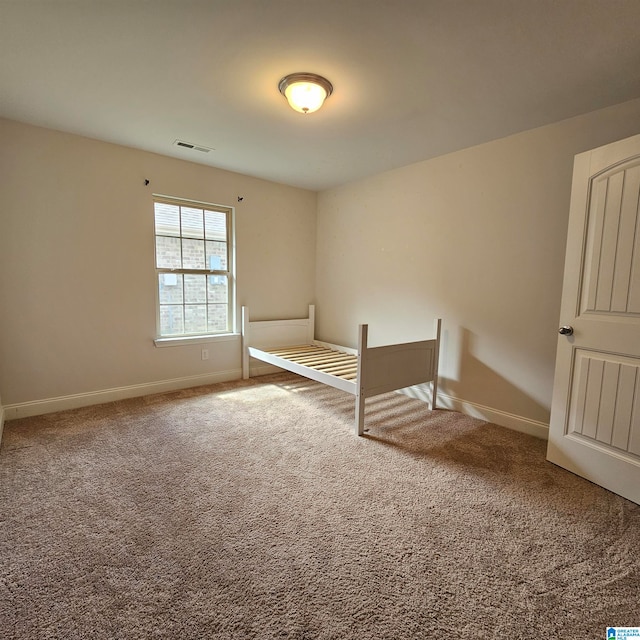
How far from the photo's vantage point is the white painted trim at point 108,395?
2893 millimetres

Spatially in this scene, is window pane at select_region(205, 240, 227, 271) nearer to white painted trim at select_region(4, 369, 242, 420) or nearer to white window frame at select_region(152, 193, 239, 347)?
white window frame at select_region(152, 193, 239, 347)

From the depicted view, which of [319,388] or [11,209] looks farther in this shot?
[319,388]

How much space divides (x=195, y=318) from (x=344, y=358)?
1743 millimetres

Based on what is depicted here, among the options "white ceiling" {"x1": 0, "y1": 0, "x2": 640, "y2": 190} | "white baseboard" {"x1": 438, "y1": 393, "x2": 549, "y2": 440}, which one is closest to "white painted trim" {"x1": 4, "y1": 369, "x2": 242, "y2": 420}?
"white ceiling" {"x1": 0, "y1": 0, "x2": 640, "y2": 190}

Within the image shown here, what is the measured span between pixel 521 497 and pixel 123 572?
6.63 feet

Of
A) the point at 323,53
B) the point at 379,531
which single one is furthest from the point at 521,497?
the point at 323,53

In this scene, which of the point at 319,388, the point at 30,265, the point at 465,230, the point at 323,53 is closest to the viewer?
the point at 323,53

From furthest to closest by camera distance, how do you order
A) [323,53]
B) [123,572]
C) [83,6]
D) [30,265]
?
[30,265]
[323,53]
[83,6]
[123,572]

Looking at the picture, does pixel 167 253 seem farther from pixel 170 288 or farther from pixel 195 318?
pixel 195 318

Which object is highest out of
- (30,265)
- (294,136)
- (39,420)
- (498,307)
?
(294,136)

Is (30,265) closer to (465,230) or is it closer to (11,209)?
(11,209)

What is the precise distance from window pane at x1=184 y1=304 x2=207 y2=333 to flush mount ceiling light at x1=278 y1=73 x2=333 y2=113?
7.94 ft

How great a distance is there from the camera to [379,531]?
5.42 feet

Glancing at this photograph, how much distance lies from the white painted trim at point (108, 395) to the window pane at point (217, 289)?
859mm
